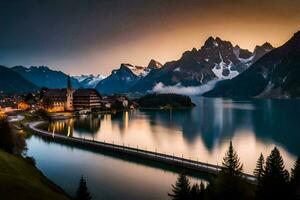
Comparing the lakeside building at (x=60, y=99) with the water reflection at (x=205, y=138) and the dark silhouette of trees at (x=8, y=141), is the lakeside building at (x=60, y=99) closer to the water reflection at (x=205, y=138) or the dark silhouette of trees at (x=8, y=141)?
the water reflection at (x=205, y=138)

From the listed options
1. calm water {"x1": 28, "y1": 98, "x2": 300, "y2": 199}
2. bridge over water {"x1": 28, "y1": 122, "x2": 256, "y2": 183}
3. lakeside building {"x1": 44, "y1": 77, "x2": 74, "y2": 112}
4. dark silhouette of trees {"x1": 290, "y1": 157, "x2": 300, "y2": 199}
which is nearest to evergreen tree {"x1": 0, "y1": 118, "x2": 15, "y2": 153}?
calm water {"x1": 28, "y1": 98, "x2": 300, "y2": 199}

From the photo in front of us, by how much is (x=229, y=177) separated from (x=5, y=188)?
628 inches

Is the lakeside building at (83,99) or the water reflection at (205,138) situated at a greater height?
the lakeside building at (83,99)

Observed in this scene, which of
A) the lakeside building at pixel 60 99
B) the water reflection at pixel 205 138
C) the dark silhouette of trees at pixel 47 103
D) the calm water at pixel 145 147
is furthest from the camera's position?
the lakeside building at pixel 60 99

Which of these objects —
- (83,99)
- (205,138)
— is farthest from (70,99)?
(205,138)

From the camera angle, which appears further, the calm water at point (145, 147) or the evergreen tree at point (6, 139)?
the evergreen tree at point (6, 139)

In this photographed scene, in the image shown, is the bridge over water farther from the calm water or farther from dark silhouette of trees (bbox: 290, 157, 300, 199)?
dark silhouette of trees (bbox: 290, 157, 300, 199)

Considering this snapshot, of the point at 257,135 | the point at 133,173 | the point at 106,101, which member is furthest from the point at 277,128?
the point at 106,101

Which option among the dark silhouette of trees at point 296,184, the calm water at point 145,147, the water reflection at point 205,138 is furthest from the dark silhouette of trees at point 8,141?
the dark silhouette of trees at point 296,184

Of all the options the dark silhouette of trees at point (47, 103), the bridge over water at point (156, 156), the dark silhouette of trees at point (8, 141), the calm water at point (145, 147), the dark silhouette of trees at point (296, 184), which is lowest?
the calm water at point (145, 147)

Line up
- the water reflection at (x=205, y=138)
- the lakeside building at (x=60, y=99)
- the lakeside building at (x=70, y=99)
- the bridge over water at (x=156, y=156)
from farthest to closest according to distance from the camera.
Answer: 1. the lakeside building at (x=70, y=99)
2. the lakeside building at (x=60, y=99)
3. the water reflection at (x=205, y=138)
4. the bridge over water at (x=156, y=156)

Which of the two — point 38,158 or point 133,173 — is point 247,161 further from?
point 38,158

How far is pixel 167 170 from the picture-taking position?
49.6 meters

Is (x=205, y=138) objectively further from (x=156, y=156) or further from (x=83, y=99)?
(x=83, y=99)
